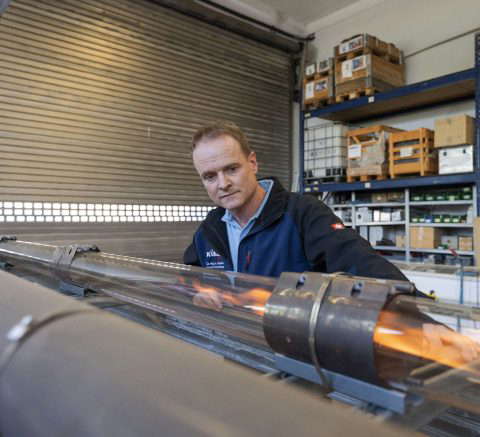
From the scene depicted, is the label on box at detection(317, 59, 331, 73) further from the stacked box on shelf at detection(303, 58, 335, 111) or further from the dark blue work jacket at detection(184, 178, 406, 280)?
the dark blue work jacket at detection(184, 178, 406, 280)

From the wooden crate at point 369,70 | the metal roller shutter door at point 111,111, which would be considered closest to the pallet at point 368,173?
the wooden crate at point 369,70

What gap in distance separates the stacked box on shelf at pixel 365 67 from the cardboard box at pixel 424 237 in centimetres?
200

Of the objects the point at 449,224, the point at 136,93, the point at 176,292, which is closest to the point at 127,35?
the point at 136,93

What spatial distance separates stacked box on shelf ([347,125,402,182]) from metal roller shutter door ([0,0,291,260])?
1.79 m

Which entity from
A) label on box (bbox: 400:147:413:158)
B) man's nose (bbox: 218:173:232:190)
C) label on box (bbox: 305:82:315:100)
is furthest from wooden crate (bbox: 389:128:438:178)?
man's nose (bbox: 218:173:232:190)

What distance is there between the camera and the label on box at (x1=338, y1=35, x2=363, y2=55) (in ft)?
18.7

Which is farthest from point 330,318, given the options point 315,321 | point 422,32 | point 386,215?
point 422,32

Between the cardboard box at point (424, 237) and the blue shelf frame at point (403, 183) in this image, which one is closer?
the blue shelf frame at point (403, 183)

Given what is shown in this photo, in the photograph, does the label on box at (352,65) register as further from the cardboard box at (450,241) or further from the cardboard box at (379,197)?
A: the cardboard box at (450,241)

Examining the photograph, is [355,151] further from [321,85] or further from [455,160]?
[455,160]

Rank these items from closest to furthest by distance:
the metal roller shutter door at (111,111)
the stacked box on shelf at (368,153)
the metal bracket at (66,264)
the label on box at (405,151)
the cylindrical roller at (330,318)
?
1. the cylindrical roller at (330,318)
2. the metal bracket at (66,264)
3. the metal roller shutter door at (111,111)
4. the label on box at (405,151)
5. the stacked box on shelf at (368,153)

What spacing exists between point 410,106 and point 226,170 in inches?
202

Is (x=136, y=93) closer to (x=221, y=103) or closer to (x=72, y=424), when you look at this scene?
(x=221, y=103)

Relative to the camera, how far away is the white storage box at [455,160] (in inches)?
194
